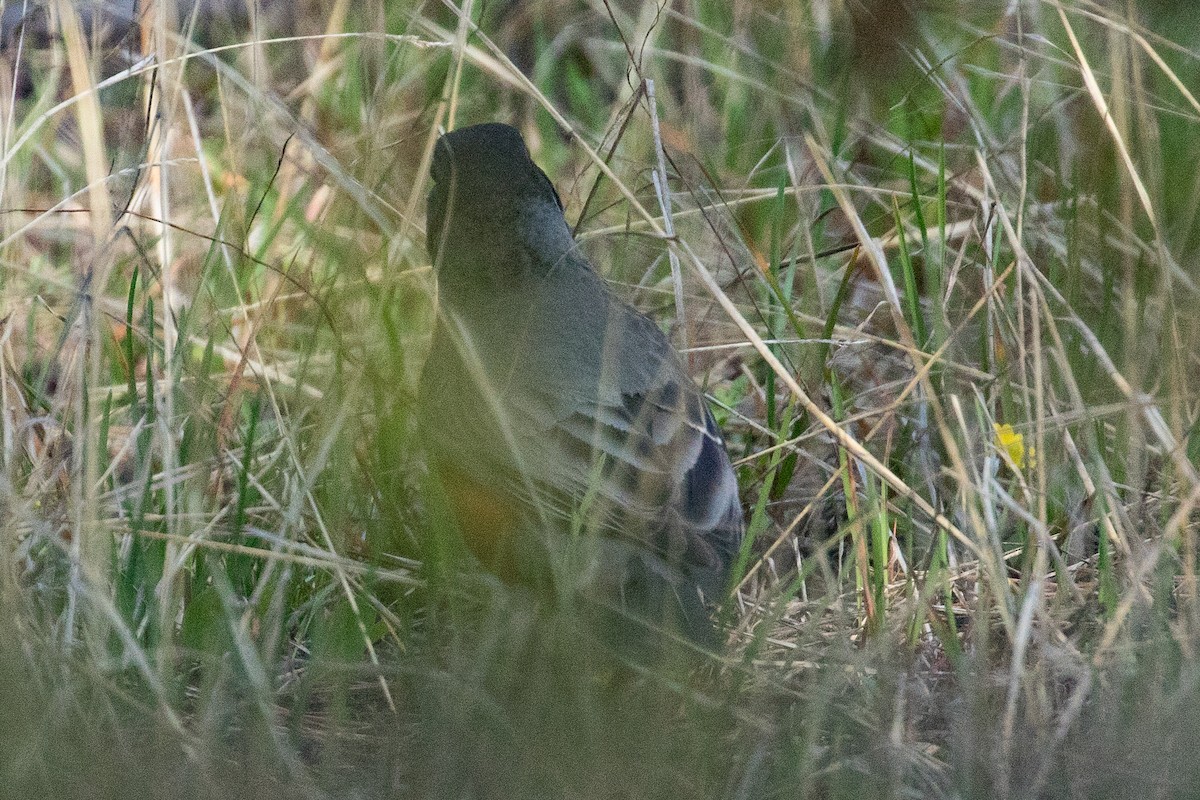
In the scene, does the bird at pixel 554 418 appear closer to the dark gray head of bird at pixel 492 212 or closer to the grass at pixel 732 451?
the dark gray head of bird at pixel 492 212

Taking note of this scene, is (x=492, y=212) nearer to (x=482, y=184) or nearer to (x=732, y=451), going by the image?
(x=482, y=184)

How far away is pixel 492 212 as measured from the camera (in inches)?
119

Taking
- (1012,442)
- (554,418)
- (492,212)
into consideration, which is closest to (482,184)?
(492,212)

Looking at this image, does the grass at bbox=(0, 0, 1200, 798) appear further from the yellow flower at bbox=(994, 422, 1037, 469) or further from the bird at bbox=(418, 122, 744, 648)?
the bird at bbox=(418, 122, 744, 648)

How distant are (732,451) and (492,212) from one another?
37.9 inches

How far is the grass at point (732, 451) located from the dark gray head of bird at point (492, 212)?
16 cm

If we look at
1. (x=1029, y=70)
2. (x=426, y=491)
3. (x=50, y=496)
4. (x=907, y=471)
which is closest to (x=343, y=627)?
(x=426, y=491)

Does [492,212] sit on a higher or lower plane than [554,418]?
higher

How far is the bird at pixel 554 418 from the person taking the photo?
2.53 meters

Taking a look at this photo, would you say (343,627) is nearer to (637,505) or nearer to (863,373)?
(637,505)

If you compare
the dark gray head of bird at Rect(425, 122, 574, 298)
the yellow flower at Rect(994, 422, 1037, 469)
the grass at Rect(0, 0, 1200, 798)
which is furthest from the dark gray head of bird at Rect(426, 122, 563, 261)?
the yellow flower at Rect(994, 422, 1037, 469)

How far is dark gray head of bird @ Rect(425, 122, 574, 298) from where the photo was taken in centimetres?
288

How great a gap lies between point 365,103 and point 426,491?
2.53 ft

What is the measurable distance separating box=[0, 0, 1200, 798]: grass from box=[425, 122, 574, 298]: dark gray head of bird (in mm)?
164
